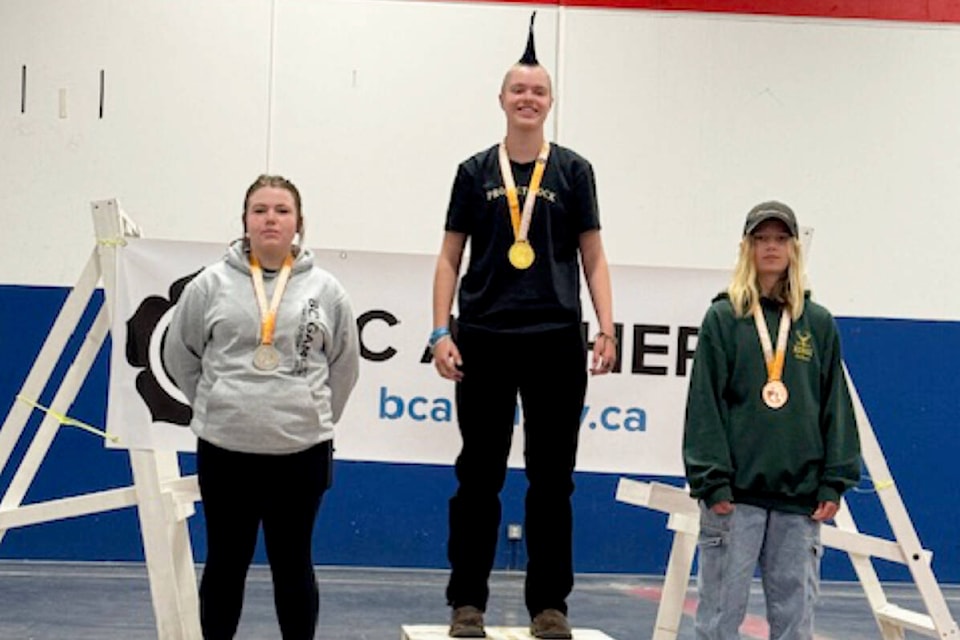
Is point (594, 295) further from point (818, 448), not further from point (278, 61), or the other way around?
point (278, 61)

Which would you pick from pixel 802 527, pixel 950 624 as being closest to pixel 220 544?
pixel 802 527

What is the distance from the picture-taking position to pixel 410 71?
7.76 metres

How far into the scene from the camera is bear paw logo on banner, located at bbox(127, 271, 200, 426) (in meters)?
5.17

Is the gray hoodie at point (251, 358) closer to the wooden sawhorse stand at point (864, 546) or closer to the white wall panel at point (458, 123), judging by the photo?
the wooden sawhorse stand at point (864, 546)

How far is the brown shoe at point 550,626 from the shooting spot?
4367mm

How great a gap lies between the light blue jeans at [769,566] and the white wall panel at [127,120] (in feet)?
13.9

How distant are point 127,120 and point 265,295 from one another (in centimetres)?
378

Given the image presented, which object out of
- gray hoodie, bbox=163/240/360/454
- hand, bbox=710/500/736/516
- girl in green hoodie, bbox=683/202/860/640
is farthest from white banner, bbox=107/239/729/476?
hand, bbox=710/500/736/516

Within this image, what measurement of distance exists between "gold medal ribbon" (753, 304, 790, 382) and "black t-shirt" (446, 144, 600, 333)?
545 millimetres

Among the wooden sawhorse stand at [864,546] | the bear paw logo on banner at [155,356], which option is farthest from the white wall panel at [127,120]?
the wooden sawhorse stand at [864,546]

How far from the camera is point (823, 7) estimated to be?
7.93 metres

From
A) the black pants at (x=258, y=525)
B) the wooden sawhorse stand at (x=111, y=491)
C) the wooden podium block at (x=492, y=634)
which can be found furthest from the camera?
the wooden sawhorse stand at (x=111, y=491)

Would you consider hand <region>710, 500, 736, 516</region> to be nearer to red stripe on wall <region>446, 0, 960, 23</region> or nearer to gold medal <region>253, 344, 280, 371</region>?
gold medal <region>253, 344, 280, 371</region>

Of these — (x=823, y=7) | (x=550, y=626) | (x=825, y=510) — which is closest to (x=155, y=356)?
(x=550, y=626)
